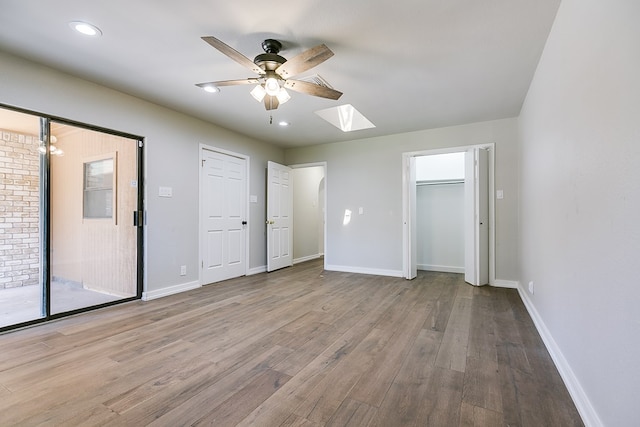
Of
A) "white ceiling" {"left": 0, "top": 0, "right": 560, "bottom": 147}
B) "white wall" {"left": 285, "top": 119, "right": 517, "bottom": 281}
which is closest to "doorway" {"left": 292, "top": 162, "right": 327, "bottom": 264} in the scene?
"white wall" {"left": 285, "top": 119, "right": 517, "bottom": 281}

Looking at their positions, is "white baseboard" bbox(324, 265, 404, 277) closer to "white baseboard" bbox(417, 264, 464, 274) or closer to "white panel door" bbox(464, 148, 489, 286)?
"white baseboard" bbox(417, 264, 464, 274)

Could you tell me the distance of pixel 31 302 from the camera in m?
2.86

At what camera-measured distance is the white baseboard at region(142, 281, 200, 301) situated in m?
3.56

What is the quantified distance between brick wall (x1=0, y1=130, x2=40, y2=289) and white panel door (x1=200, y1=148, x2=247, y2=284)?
1810 mm

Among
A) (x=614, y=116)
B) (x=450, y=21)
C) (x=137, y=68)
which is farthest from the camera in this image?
(x=137, y=68)

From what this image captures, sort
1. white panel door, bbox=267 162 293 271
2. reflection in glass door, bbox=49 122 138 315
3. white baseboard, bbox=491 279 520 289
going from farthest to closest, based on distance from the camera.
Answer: white panel door, bbox=267 162 293 271 < white baseboard, bbox=491 279 520 289 < reflection in glass door, bbox=49 122 138 315

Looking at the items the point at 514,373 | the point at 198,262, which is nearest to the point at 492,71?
the point at 514,373

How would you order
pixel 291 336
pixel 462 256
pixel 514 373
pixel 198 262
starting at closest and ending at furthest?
pixel 514 373 < pixel 291 336 < pixel 198 262 < pixel 462 256

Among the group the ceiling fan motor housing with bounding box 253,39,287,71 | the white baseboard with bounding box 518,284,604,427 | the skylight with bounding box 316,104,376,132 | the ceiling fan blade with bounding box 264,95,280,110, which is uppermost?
the skylight with bounding box 316,104,376,132

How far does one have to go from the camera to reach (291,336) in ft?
8.11

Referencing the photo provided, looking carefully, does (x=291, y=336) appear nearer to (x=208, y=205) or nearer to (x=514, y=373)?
(x=514, y=373)

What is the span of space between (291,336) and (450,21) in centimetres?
284

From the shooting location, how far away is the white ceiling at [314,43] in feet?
6.43

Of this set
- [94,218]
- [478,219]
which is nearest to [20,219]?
[94,218]
